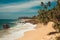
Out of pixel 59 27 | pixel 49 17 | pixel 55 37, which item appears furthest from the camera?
pixel 49 17

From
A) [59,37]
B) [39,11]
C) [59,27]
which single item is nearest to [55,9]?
[39,11]

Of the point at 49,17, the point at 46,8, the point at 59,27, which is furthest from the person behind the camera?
the point at 46,8

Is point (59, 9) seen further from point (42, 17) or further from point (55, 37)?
point (55, 37)

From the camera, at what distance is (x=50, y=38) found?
4953mm

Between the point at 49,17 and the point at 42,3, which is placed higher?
the point at 42,3

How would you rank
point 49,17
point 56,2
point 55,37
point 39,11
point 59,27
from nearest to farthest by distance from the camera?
1. point 55,37
2. point 59,27
3. point 56,2
4. point 49,17
5. point 39,11

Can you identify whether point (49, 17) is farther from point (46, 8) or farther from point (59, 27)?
point (59, 27)

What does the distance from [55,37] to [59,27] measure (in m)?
1.65

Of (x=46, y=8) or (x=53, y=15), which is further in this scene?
(x=46, y=8)

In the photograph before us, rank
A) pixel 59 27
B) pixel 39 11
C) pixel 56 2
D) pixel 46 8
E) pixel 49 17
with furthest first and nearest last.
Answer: pixel 46 8
pixel 39 11
pixel 49 17
pixel 56 2
pixel 59 27

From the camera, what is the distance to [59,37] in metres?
4.95

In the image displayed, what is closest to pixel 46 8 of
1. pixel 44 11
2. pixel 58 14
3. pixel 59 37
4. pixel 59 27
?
pixel 44 11

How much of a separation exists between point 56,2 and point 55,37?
27.5 ft

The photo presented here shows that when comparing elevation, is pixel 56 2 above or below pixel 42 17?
above
